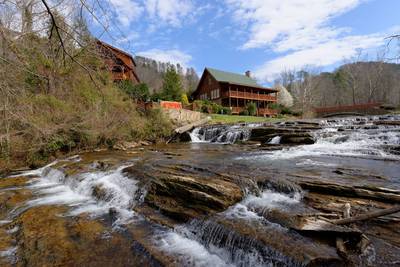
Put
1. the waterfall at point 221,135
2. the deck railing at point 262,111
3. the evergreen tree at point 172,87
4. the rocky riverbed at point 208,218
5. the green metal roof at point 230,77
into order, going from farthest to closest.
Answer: the green metal roof at point 230,77, the deck railing at point 262,111, the evergreen tree at point 172,87, the waterfall at point 221,135, the rocky riverbed at point 208,218

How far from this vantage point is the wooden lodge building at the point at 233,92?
34094 millimetres

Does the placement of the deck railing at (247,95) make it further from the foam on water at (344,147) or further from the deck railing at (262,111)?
the foam on water at (344,147)

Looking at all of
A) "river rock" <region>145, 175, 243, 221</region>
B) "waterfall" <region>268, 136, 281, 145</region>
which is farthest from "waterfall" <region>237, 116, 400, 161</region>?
"river rock" <region>145, 175, 243, 221</region>

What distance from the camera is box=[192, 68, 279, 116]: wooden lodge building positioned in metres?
34.1

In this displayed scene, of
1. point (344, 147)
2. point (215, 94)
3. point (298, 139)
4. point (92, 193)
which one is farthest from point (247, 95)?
point (92, 193)

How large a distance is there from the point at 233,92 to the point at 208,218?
3136cm

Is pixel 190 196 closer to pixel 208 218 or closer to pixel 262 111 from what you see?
pixel 208 218

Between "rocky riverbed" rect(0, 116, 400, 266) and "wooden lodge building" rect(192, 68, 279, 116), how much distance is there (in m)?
27.4

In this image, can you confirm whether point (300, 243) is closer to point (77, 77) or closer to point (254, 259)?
point (254, 259)

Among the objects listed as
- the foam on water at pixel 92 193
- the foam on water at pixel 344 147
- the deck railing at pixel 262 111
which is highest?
the deck railing at pixel 262 111

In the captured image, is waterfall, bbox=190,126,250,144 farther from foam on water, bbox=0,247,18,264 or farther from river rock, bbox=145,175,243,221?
foam on water, bbox=0,247,18,264

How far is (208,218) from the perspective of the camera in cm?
384

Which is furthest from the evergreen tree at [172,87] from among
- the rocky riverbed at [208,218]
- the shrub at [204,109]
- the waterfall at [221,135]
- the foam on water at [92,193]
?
the rocky riverbed at [208,218]

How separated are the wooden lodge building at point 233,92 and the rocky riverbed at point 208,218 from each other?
2736 cm
